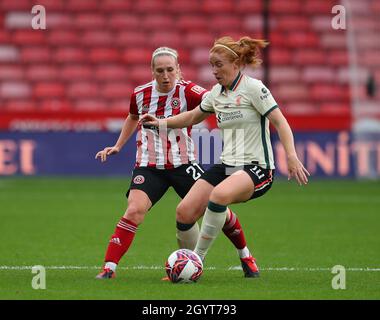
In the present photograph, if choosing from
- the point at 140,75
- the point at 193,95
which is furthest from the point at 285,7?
the point at 193,95

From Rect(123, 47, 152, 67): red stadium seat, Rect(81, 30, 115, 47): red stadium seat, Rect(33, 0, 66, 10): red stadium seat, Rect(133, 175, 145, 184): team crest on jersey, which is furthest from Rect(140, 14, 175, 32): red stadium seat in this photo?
Rect(133, 175, 145, 184): team crest on jersey

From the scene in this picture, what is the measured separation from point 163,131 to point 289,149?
138cm

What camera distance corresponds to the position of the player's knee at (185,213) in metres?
7.98

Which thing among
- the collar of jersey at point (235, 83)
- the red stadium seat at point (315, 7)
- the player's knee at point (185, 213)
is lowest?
the player's knee at point (185, 213)

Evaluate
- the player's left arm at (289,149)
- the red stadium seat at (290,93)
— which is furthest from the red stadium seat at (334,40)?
the player's left arm at (289,149)

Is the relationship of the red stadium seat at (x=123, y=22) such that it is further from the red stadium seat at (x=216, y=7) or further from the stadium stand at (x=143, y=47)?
the red stadium seat at (x=216, y=7)

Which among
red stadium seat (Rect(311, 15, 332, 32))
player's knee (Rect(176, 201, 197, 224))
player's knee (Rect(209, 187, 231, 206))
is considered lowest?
player's knee (Rect(176, 201, 197, 224))

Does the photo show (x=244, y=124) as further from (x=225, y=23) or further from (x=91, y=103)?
(x=225, y=23)

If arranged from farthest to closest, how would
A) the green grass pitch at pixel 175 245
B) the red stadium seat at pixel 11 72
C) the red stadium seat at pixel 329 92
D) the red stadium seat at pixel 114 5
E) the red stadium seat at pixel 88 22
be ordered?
the red stadium seat at pixel 114 5, the red stadium seat at pixel 88 22, the red stadium seat at pixel 11 72, the red stadium seat at pixel 329 92, the green grass pitch at pixel 175 245

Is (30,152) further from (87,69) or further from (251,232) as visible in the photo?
(251,232)

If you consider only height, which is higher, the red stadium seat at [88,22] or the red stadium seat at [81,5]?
the red stadium seat at [81,5]

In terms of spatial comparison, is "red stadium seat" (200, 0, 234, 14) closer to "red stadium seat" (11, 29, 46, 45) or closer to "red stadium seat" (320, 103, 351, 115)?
"red stadium seat" (320, 103, 351, 115)

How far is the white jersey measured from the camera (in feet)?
25.7
